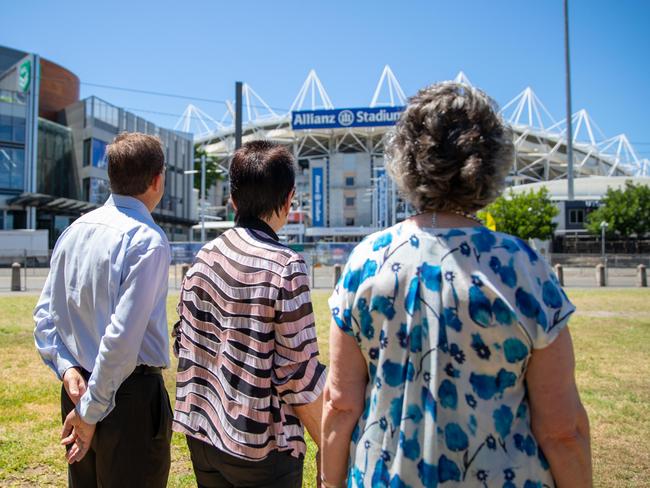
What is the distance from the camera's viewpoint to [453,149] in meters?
1.42

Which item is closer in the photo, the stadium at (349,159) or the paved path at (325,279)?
the paved path at (325,279)

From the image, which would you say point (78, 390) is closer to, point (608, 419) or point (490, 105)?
point (490, 105)

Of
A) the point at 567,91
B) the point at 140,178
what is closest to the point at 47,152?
the point at 567,91

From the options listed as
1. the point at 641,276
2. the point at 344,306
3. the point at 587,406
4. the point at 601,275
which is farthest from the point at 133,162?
the point at 641,276

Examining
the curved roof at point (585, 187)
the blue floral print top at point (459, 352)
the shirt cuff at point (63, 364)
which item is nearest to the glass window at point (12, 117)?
the shirt cuff at point (63, 364)

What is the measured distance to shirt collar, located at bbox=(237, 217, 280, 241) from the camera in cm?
198

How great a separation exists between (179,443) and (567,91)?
48.9 meters

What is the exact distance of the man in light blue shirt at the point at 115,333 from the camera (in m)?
1.94

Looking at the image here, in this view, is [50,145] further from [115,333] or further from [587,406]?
[115,333]

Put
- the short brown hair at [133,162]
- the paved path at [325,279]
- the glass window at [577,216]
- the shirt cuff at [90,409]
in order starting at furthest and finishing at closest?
the glass window at [577,216] → the paved path at [325,279] → the short brown hair at [133,162] → the shirt cuff at [90,409]

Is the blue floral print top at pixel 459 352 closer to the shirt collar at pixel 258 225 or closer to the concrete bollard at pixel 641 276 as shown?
the shirt collar at pixel 258 225

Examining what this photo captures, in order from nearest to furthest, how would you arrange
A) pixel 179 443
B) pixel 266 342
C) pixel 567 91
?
pixel 266 342
pixel 179 443
pixel 567 91

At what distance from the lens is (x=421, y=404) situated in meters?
1.37

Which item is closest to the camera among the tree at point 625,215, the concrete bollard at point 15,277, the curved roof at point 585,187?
the concrete bollard at point 15,277
